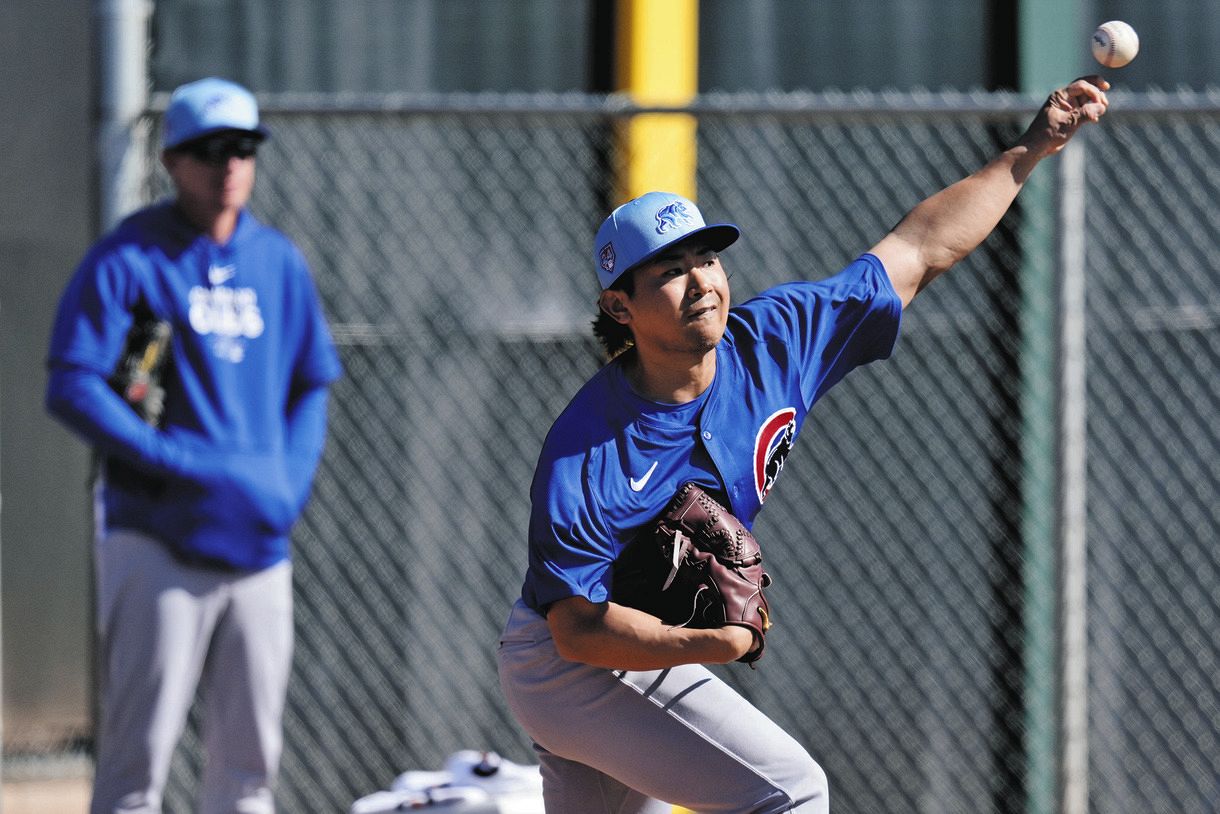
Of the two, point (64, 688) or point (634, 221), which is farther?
point (64, 688)

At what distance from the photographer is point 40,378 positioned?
5625 mm

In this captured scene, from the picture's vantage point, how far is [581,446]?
3.06 m

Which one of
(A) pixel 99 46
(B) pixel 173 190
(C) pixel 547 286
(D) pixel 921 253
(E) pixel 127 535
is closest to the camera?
(D) pixel 921 253

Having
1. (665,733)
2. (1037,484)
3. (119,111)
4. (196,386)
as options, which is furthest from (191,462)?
(1037,484)

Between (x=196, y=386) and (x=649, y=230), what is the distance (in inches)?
67.5

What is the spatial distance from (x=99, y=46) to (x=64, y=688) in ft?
7.86

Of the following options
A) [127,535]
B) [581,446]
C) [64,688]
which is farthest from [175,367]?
[64,688]

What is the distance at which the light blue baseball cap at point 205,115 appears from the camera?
165 inches

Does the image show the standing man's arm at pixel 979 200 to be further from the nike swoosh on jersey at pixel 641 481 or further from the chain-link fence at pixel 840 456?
the chain-link fence at pixel 840 456

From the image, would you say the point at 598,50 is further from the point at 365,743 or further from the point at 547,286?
the point at 365,743

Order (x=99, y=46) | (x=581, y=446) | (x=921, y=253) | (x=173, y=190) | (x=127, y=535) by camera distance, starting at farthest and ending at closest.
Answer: (x=173, y=190) < (x=99, y=46) < (x=127, y=535) < (x=921, y=253) < (x=581, y=446)

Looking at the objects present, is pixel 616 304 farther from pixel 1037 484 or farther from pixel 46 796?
pixel 46 796

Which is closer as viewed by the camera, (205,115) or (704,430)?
(704,430)

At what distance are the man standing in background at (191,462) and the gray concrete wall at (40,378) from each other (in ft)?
4.57
